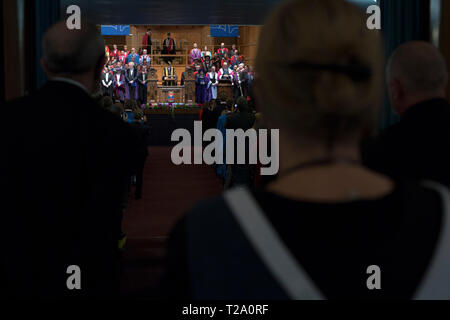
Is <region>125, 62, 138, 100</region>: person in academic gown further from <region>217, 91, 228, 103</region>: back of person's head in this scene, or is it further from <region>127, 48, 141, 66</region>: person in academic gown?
<region>217, 91, 228, 103</region>: back of person's head

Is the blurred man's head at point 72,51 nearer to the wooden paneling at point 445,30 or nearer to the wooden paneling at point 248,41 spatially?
the wooden paneling at point 445,30

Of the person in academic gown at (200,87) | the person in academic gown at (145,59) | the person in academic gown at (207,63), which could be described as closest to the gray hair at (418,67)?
the person in academic gown at (200,87)

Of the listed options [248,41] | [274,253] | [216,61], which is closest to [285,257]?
[274,253]

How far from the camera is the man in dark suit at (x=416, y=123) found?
5.32 feet

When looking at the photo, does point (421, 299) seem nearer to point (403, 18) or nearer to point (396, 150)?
point (396, 150)

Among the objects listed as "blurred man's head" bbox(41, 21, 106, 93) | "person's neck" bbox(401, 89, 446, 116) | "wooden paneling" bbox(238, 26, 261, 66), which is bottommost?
"person's neck" bbox(401, 89, 446, 116)

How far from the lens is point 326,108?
708mm

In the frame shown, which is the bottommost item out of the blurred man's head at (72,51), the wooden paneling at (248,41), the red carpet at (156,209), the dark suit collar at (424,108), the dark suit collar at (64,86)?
the red carpet at (156,209)

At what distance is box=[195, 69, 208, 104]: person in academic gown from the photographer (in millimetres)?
20109

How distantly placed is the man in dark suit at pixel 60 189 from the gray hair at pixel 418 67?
812 millimetres

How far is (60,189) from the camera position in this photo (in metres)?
1.57

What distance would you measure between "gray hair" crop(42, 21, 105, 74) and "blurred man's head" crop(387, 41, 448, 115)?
0.85 meters

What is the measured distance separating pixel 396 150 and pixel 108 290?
92 cm

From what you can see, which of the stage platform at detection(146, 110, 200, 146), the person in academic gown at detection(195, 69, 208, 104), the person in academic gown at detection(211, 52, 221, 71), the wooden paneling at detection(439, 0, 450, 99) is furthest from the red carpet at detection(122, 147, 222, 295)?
the person in academic gown at detection(211, 52, 221, 71)
